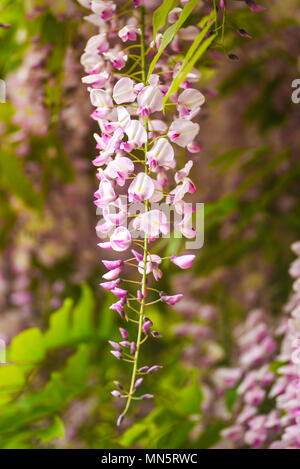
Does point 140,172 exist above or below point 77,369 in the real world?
above

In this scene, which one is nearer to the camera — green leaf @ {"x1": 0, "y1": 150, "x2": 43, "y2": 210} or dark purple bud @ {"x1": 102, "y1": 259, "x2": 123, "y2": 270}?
dark purple bud @ {"x1": 102, "y1": 259, "x2": 123, "y2": 270}

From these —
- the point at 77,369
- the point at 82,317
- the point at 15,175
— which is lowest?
the point at 77,369

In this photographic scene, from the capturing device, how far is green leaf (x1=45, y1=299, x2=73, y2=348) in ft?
2.59

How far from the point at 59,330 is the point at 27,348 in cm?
6

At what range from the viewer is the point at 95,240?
1478 mm

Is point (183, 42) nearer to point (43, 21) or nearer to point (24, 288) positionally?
point (43, 21)

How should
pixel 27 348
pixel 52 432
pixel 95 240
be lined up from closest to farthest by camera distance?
pixel 52 432 → pixel 27 348 → pixel 95 240
